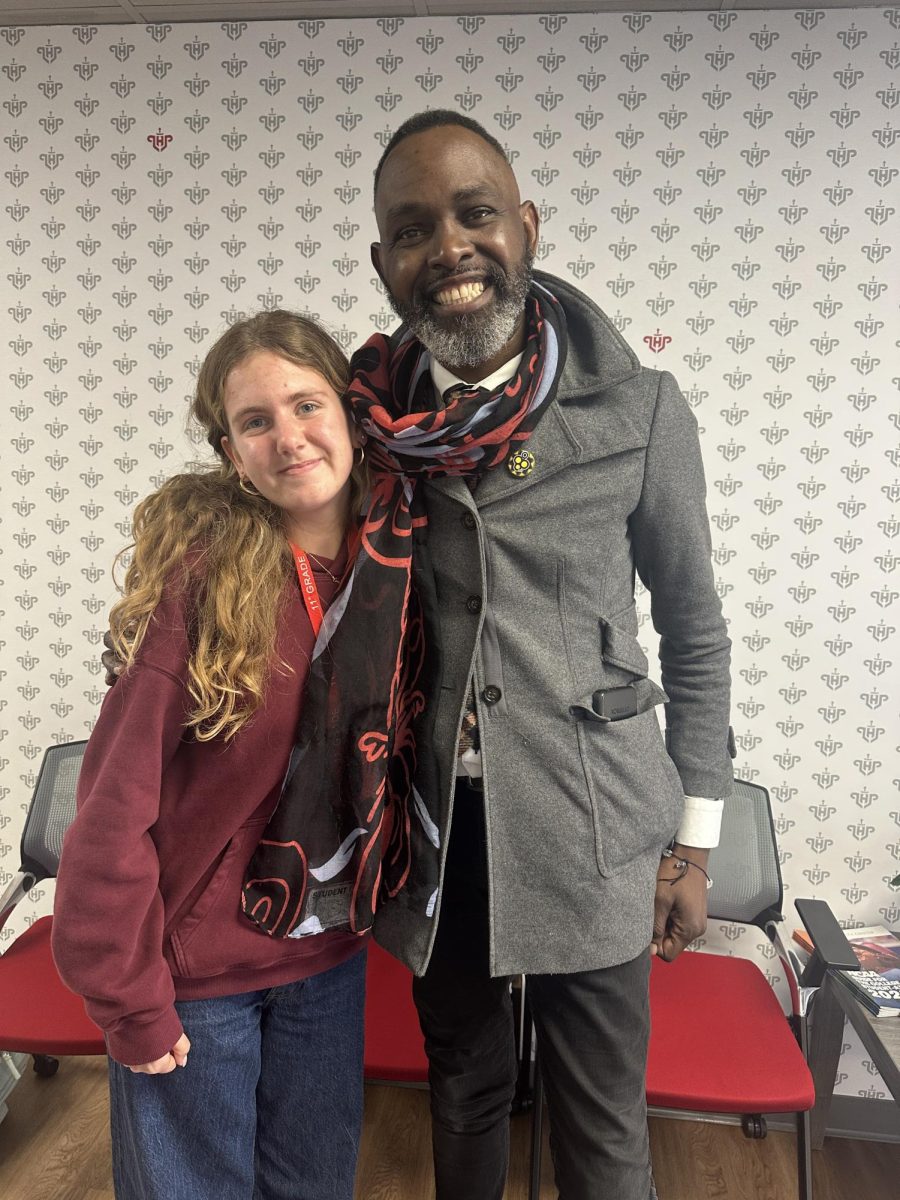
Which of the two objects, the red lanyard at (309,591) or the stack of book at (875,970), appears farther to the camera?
the stack of book at (875,970)

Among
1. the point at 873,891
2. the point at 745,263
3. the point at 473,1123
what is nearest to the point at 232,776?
the point at 473,1123

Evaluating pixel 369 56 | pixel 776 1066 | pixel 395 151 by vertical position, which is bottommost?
pixel 776 1066

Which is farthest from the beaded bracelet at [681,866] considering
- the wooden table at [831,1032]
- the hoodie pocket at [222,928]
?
the wooden table at [831,1032]

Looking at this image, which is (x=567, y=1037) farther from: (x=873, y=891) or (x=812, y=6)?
(x=812, y=6)

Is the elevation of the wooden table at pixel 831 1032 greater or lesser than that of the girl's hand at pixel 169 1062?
lesser

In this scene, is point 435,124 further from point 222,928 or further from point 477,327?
point 222,928

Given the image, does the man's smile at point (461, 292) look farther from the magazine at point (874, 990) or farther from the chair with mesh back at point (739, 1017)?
the magazine at point (874, 990)

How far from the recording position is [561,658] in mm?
1221

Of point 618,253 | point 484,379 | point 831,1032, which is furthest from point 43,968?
point 618,253

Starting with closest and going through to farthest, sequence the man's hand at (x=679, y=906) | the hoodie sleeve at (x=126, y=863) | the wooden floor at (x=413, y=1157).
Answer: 1. the hoodie sleeve at (x=126, y=863)
2. the man's hand at (x=679, y=906)
3. the wooden floor at (x=413, y=1157)

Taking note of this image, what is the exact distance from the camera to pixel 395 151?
1.23m

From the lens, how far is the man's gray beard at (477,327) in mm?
1189

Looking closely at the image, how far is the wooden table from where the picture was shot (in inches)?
69.3

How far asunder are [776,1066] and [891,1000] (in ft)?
1.08
